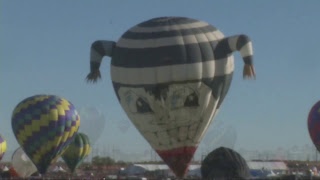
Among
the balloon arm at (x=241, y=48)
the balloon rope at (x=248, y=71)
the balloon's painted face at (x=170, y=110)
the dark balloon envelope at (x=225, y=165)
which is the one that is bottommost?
the balloon's painted face at (x=170, y=110)

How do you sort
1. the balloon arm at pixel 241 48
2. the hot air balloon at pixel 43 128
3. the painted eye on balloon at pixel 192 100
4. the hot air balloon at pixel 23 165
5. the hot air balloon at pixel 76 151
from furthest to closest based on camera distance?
the hot air balloon at pixel 76 151
the hot air balloon at pixel 23 165
the hot air balloon at pixel 43 128
the balloon arm at pixel 241 48
the painted eye on balloon at pixel 192 100

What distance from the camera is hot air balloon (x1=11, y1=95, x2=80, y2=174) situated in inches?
1961

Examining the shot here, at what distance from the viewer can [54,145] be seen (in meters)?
50.0

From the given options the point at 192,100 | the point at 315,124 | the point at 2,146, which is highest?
the point at 192,100

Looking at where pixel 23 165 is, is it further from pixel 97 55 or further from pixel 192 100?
pixel 192 100

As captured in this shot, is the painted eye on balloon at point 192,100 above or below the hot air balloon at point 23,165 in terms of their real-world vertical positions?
above

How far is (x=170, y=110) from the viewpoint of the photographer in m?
38.0

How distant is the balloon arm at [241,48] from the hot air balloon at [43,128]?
15430mm

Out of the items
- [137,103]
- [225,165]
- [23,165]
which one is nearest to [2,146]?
[23,165]

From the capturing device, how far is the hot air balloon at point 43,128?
49812 millimetres

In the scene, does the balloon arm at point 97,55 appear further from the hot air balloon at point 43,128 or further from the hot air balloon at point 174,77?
the hot air balloon at point 43,128

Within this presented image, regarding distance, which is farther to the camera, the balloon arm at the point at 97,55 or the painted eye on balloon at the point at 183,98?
the balloon arm at the point at 97,55

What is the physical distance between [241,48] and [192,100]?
337 cm

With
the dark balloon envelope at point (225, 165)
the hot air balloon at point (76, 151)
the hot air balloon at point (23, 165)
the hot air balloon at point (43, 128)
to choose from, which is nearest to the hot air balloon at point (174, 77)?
the dark balloon envelope at point (225, 165)
